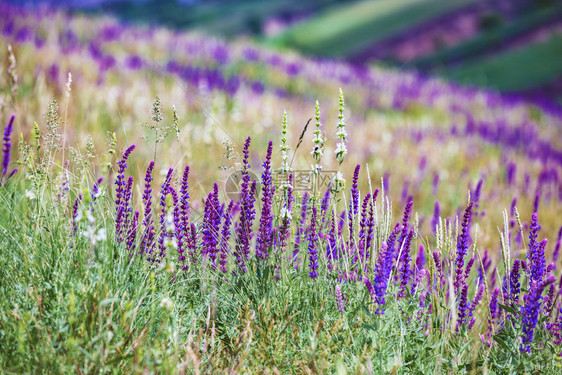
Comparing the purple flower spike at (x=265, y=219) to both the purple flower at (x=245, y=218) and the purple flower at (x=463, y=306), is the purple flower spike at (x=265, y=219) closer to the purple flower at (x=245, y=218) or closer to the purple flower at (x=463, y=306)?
the purple flower at (x=245, y=218)

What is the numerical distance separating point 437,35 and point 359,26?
842 cm

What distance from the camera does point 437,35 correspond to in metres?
30.2

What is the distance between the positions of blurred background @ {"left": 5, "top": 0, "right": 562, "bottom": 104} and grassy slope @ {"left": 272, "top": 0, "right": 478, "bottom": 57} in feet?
0.24

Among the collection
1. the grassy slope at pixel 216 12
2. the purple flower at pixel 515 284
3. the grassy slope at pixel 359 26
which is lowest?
the purple flower at pixel 515 284

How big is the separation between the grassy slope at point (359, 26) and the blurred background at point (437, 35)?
0.07 m

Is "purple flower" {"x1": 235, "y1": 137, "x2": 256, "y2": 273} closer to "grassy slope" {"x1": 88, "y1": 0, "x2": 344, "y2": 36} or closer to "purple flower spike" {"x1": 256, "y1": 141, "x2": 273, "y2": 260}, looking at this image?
"purple flower spike" {"x1": 256, "y1": 141, "x2": 273, "y2": 260}

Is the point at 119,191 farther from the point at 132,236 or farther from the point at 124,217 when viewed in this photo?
the point at 132,236

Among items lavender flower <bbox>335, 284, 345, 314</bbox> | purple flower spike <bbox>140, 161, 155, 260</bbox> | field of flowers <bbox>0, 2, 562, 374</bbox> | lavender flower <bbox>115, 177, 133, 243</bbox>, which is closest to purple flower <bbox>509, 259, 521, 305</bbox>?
field of flowers <bbox>0, 2, 562, 374</bbox>

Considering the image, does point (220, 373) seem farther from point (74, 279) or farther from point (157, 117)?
point (157, 117)

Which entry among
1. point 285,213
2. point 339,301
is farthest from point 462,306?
point 285,213

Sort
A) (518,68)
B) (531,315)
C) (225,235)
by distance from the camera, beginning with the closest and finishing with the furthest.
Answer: (531,315), (225,235), (518,68)

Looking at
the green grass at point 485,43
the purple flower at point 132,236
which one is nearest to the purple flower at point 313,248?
the purple flower at point 132,236

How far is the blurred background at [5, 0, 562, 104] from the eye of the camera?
1969cm

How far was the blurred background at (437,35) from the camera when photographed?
19.7 meters
